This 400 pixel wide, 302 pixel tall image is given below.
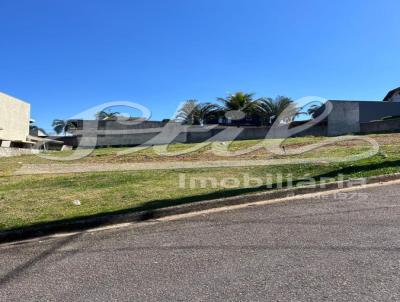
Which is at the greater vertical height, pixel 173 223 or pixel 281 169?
pixel 281 169

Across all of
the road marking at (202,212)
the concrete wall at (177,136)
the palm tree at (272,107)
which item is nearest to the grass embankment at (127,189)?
the road marking at (202,212)

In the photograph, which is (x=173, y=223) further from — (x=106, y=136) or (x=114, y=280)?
(x=106, y=136)

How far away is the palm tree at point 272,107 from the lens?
41.2 metres

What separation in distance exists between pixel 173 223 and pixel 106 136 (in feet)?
92.4

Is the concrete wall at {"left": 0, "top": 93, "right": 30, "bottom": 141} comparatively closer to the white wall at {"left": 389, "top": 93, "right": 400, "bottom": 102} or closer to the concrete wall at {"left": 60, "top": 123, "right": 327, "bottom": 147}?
the concrete wall at {"left": 60, "top": 123, "right": 327, "bottom": 147}

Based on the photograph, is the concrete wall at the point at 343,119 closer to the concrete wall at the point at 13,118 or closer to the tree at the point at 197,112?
the tree at the point at 197,112

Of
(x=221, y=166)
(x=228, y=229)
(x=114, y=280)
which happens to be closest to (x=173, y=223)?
(x=228, y=229)

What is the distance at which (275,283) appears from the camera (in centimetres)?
340

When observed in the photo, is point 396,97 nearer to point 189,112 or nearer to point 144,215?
point 189,112

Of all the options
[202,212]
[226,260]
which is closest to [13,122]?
[202,212]

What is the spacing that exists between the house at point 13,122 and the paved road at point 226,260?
92.9 feet

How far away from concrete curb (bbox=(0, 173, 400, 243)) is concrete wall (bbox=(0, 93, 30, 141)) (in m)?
27.5

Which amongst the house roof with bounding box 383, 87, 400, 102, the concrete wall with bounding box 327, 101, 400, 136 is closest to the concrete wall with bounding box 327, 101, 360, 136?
the concrete wall with bounding box 327, 101, 400, 136

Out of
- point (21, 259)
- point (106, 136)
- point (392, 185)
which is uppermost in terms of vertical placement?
point (106, 136)
